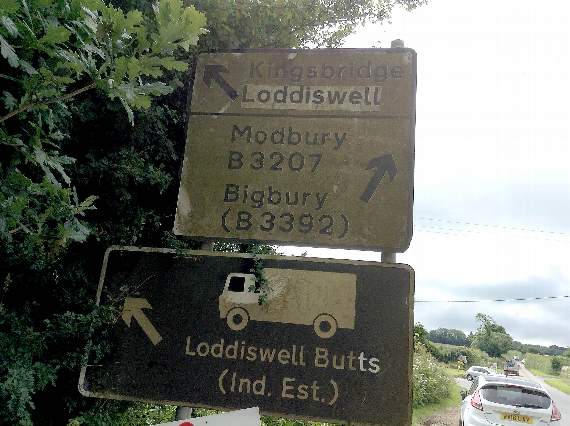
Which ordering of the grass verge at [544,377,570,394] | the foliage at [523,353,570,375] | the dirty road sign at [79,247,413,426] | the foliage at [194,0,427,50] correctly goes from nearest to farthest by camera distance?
the dirty road sign at [79,247,413,426]
the foliage at [194,0,427,50]
the grass verge at [544,377,570,394]
the foliage at [523,353,570,375]

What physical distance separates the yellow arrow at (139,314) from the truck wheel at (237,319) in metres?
0.35

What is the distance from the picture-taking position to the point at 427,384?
63.9 ft

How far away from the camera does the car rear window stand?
10297mm

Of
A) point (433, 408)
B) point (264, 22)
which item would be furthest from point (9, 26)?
point (433, 408)

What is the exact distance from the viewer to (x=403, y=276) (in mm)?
2148

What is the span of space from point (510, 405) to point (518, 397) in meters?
0.30

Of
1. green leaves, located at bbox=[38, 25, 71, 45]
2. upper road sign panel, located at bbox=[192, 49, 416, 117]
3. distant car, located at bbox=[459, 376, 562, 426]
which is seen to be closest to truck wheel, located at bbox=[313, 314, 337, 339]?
A: upper road sign panel, located at bbox=[192, 49, 416, 117]

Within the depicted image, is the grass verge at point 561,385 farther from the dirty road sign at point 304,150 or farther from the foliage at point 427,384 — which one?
the dirty road sign at point 304,150

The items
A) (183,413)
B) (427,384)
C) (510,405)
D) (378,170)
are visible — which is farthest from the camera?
(427,384)

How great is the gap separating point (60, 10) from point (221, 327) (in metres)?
1.44

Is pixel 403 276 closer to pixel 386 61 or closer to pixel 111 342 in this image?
pixel 386 61

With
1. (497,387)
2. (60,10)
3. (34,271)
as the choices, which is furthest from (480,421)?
(60,10)

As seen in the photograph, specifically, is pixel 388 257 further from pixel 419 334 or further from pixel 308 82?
pixel 419 334

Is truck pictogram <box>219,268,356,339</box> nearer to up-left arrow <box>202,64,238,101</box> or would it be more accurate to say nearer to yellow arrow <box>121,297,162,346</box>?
yellow arrow <box>121,297,162,346</box>
